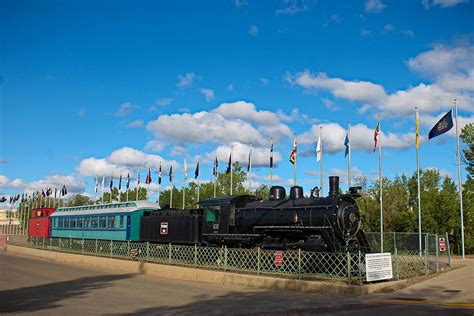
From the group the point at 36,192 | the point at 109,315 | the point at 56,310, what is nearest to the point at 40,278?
the point at 56,310

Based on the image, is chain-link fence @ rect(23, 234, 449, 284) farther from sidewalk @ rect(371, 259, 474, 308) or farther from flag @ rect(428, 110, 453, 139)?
flag @ rect(428, 110, 453, 139)

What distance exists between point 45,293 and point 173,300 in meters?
4.28

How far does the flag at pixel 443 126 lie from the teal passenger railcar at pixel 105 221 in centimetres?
1813

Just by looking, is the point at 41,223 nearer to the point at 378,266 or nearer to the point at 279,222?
the point at 279,222

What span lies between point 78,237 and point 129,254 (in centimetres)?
1278

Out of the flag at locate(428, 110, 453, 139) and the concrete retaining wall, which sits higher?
the flag at locate(428, 110, 453, 139)

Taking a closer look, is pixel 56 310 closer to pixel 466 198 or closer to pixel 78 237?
pixel 78 237

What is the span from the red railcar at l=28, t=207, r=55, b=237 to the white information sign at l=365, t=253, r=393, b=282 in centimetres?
3379

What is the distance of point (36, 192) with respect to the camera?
79.1m

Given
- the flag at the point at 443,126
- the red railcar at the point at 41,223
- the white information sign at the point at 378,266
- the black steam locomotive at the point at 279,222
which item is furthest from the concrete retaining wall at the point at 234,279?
the red railcar at the point at 41,223

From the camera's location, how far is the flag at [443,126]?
2639 centimetres

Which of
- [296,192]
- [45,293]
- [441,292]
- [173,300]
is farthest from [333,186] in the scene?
[45,293]

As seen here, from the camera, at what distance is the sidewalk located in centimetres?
1172

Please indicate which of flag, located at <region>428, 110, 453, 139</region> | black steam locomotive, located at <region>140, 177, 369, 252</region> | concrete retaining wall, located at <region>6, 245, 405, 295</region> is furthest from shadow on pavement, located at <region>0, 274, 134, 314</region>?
flag, located at <region>428, 110, 453, 139</region>
